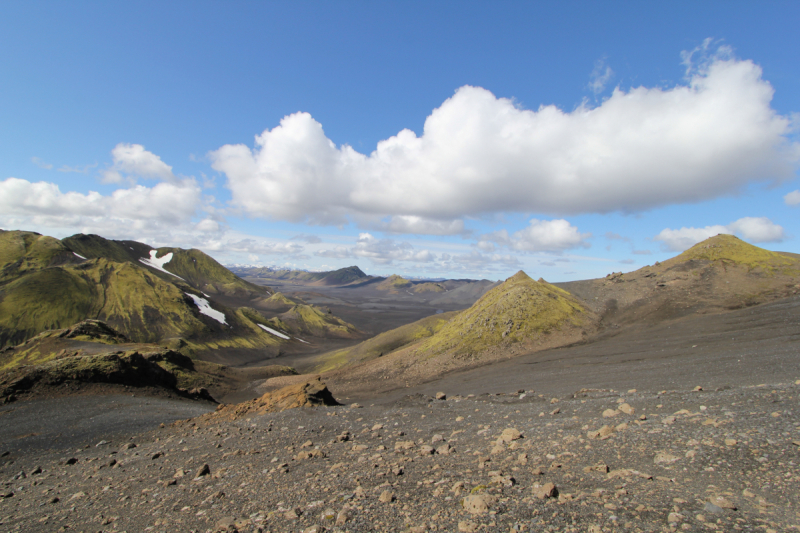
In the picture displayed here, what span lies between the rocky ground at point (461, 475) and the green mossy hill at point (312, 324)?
382 ft

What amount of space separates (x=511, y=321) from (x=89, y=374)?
38734 mm

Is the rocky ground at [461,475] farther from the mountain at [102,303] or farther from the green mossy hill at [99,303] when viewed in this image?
the green mossy hill at [99,303]

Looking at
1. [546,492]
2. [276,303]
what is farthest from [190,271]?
[546,492]

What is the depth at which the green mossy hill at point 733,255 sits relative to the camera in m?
48.3

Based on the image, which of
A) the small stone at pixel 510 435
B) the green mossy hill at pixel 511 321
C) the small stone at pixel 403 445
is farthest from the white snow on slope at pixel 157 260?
the small stone at pixel 510 435

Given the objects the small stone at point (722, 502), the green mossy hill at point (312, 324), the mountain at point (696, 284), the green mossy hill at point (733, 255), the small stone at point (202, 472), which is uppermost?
the green mossy hill at point (733, 255)

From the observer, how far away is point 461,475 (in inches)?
304

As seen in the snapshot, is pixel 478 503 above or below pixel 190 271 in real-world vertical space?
below

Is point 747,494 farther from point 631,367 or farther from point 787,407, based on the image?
point 631,367

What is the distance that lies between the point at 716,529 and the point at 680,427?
488 cm

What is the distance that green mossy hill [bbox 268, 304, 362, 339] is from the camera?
12862 cm

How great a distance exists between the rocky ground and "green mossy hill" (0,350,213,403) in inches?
463

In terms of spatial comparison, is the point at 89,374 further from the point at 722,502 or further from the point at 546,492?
the point at 722,502

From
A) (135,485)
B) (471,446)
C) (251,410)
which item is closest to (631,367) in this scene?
(471,446)
